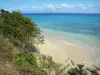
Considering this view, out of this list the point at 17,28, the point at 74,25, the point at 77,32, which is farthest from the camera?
the point at 74,25

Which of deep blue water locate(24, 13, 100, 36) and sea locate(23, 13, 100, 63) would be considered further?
deep blue water locate(24, 13, 100, 36)

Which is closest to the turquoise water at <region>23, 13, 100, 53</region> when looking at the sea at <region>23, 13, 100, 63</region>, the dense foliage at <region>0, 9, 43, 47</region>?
the sea at <region>23, 13, 100, 63</region>

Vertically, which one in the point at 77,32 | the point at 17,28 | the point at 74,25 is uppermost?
the point at 17,28

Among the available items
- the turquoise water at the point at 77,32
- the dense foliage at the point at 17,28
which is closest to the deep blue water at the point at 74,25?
the turquoise water at the point at 77,32

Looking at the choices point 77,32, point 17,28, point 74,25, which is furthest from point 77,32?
point 17,28

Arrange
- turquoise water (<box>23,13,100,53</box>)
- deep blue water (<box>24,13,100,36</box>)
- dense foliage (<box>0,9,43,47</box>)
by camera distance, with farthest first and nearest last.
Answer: deep blue water (<box>24,13,100,36</box>) < turquoise water (<box>23,13,100,53</box>) < dense foliage (<box>0,9,43,47</box>)

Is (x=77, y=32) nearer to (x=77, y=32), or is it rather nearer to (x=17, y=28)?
(x=77, y=32)

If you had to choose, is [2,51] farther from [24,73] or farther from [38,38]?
[38,38]

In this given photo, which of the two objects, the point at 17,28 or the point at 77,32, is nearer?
the point at 17,28

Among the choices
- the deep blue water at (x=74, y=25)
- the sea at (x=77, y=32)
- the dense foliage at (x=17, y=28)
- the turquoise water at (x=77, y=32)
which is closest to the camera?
the dense foliage at (x=17, y=28)

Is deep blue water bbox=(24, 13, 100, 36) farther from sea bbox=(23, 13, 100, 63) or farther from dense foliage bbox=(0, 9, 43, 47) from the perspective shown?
dense foliage bbox=(0, 9, 43, 47)

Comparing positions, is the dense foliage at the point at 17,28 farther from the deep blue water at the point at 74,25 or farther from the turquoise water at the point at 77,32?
the deep blue water at the point at 74,25

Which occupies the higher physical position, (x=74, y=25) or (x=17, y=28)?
(x=17, y=28)

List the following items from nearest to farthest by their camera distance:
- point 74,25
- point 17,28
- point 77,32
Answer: point 17,28
point 77,32
point 74,25
